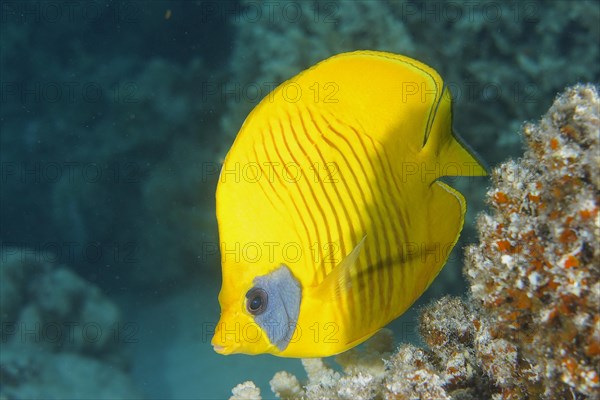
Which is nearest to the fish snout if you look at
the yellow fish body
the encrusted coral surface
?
the yellow fish body

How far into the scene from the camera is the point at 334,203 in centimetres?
146

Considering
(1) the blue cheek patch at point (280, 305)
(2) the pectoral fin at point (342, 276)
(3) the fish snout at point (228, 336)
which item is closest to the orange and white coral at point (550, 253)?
(2) the pectoral fin at point (342, 276)

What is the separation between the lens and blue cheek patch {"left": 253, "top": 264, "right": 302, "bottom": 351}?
143 cm

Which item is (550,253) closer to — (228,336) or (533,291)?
(533,291)

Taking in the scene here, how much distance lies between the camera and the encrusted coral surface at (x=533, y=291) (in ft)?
3.85

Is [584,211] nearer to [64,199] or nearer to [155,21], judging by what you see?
[155,21]

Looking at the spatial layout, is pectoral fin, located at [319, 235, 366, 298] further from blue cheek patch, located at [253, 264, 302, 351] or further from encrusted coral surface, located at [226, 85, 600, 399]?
encrusted coral surface, located at [226, 85, 600, 399]

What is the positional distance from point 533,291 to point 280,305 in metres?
0.69

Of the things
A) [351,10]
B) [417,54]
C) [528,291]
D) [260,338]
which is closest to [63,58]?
[351,10]

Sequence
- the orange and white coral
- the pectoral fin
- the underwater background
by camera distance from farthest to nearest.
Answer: the underwater background < the pectoral fin < the orange and white coral

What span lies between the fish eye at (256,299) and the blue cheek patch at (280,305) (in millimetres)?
12

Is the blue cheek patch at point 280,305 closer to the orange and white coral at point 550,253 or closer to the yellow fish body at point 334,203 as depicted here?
the yellow fish body at point 334,203

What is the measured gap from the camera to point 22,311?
4160 millimetres

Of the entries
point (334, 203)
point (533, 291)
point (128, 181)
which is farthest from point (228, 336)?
point (128, 181)
